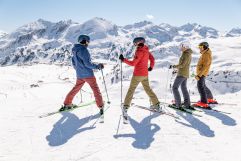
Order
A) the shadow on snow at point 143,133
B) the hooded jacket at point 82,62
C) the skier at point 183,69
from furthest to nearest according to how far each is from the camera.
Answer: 1. the skier at point 183,69
2. the hooded jacket at point 82,62
3. the shadow on snow at point 143,133

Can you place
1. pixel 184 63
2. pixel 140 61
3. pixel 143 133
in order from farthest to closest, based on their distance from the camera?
pixel 184 63 < pixel 140 61 < pixel 143 133

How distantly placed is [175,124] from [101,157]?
3.92m

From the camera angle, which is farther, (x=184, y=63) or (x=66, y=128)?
(x=184, y=63)

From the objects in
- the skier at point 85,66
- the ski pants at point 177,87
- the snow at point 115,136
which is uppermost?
the skier at point 85,66

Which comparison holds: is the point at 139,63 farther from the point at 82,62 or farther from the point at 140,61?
the point at 82,62

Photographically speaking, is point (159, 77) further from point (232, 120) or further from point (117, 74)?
point (232, 120)

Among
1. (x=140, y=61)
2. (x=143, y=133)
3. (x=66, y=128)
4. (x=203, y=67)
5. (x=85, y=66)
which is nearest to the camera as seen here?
(x=143, y=133)

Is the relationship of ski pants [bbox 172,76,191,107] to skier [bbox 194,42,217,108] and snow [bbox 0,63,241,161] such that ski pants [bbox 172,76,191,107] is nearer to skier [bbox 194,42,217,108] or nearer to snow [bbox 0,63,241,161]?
snow [bbox 0,63,241,161]

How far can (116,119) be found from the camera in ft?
38.0

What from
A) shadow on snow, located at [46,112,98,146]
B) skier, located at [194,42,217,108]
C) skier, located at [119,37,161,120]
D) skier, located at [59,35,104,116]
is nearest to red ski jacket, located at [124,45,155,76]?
skier, located at [119,37,161,120]

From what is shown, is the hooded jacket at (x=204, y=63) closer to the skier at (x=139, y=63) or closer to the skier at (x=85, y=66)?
the skier at (x=139, y=63)

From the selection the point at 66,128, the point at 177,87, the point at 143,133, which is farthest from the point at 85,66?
the point at 177,87

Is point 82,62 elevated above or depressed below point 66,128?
above

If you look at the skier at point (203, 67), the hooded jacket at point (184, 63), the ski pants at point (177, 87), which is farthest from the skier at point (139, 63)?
the skier at point (203, 67)
